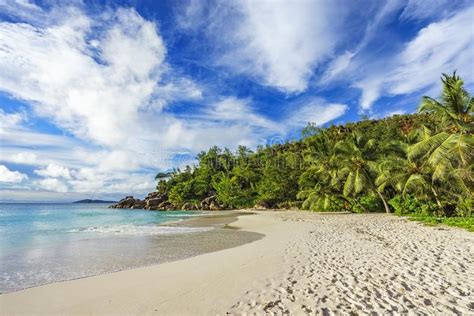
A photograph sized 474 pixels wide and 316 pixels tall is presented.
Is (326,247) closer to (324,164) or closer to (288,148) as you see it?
(324,164)

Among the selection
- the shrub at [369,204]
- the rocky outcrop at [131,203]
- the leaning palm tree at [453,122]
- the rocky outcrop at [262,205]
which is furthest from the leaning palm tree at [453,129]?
the rocky outcrop at [131,203]

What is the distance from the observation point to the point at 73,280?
247 inches

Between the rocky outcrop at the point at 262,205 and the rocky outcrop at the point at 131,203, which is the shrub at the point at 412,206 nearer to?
the rocky outcrop at the point at 262,205

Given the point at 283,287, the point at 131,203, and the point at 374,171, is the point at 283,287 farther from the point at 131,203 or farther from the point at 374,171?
the point at 131,203

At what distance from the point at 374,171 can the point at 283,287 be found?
64.6ft

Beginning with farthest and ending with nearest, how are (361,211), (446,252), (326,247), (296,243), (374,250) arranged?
(361,211), (296,243), (326,247), (374,250), (446,252)

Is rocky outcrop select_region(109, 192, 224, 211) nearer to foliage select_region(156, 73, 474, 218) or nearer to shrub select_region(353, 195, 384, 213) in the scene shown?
foliage select_region(156, 73, 474, 218)

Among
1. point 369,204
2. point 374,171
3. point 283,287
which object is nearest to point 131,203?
point 369,204

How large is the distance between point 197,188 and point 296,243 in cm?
4427

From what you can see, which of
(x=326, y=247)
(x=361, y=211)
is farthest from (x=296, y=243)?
(x=361, y=211)

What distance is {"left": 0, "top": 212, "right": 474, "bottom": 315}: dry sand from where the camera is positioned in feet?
13.9

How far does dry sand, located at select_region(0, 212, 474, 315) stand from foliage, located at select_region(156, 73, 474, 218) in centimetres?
776

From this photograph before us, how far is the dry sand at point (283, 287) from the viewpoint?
167 inches

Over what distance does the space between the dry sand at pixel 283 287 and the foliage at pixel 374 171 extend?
7757mm
